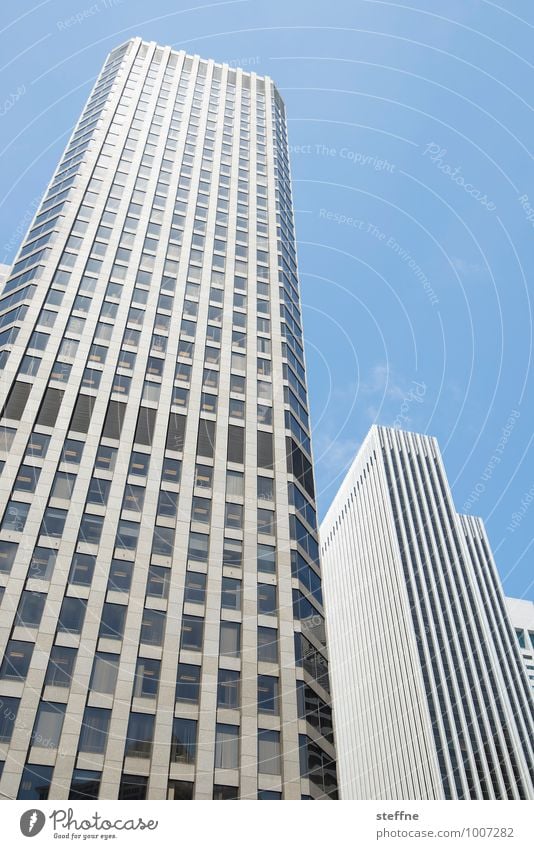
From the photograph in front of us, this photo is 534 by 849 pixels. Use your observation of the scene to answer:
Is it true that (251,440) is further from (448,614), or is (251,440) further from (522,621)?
(522,621)

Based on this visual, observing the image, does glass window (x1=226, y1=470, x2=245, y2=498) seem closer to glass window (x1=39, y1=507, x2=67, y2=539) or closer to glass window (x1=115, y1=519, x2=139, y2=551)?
glass window (x1=115, y1=519, x2=139, y2=551)

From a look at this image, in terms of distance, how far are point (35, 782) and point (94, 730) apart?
3.61 metres

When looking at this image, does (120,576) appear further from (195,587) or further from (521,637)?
(521,637)

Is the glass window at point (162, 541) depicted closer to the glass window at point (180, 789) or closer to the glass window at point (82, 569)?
the glass window at point (82, 569)

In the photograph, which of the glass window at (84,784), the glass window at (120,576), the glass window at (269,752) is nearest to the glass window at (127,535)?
the glass window at (120,576)

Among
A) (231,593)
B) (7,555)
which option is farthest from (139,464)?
(231,593)

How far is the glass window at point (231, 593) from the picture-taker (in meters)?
40.8

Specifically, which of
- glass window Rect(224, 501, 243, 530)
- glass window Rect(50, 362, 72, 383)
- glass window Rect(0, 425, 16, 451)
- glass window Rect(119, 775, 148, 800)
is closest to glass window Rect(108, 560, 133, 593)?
glass window Rect(224, 501, 243, 530)

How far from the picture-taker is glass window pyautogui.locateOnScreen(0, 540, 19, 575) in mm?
37875

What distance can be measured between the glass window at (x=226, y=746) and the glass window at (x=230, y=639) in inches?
166

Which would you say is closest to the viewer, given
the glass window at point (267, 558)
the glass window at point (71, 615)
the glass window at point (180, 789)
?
the glass window at point (180, 789)

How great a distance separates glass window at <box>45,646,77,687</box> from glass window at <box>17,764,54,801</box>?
4146mm

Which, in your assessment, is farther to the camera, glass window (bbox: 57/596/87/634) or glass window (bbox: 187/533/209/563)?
glass window (bbox: 187/533/209/563)
